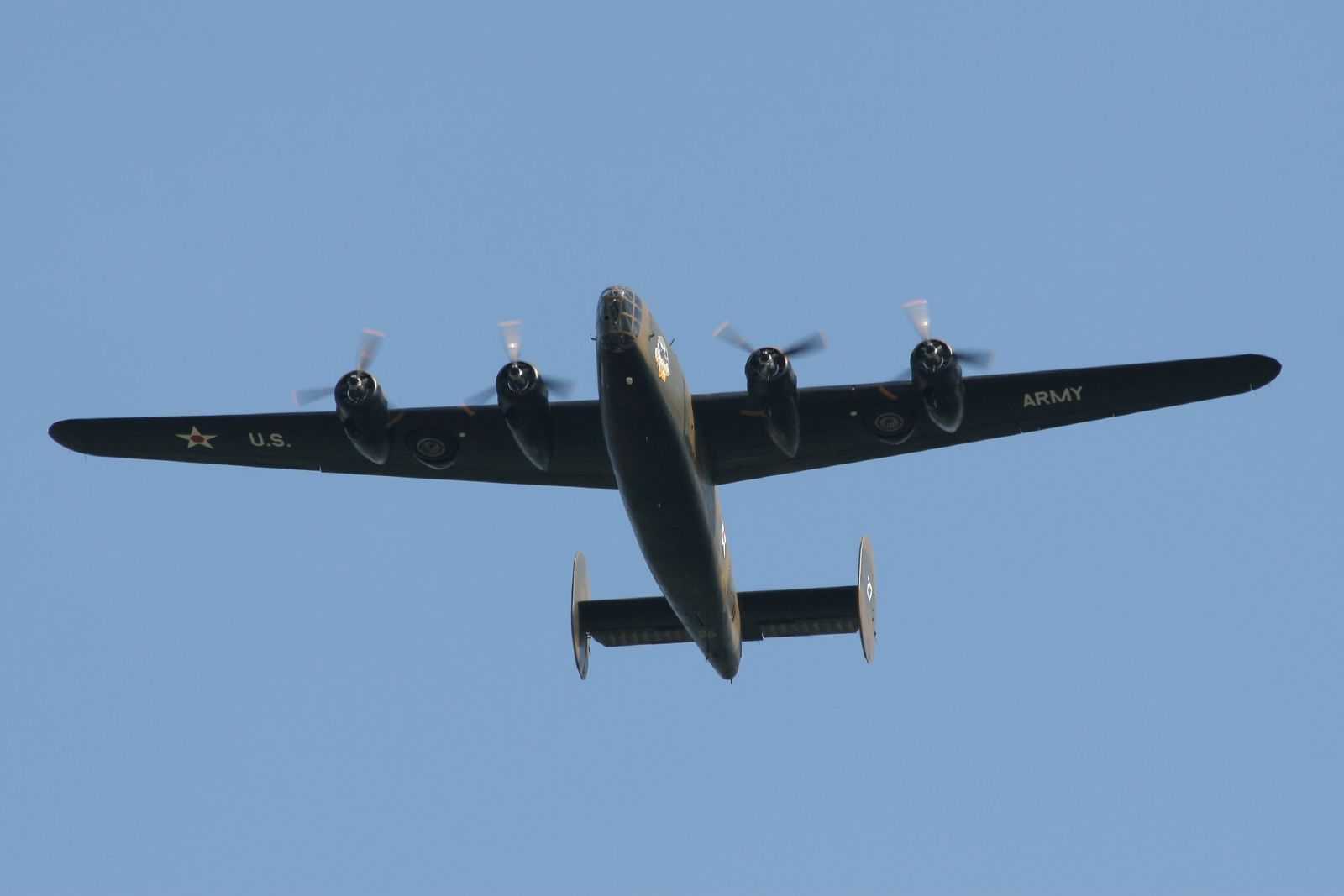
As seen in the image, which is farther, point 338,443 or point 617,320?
point 338,443

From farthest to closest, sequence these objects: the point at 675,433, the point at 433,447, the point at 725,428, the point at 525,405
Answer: the point at 433,447 < the point at 725,428 < the point at 525,405 < the point at 675,433

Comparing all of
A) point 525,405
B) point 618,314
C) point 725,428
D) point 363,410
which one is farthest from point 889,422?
point 363,410

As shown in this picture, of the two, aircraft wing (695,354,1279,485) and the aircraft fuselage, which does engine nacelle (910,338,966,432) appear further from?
the aircraft fuselage

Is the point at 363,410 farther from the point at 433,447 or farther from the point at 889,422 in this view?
the point at 889,422

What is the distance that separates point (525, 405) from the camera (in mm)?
27000

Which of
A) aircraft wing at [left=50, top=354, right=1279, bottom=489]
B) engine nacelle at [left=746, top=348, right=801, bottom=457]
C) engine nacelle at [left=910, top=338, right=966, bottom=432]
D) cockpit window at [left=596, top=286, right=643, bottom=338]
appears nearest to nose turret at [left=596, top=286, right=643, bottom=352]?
cockpit window at [left=596, top=286, right=643, bottom=338]

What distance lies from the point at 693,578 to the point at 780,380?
4.15 m

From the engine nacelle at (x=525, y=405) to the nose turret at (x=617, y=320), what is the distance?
8.05ft

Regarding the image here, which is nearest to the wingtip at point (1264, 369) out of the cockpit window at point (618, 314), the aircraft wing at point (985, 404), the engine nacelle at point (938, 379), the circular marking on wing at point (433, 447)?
the aircraft wing at point (985, 404)

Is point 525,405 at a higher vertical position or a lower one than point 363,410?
lower

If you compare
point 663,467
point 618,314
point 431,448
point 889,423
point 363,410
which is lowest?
point 663,467

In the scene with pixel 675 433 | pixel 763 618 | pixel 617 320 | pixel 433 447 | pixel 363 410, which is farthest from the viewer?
pixel 763 618

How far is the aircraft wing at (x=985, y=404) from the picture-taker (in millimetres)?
27812

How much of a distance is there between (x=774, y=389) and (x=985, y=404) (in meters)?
4.31
